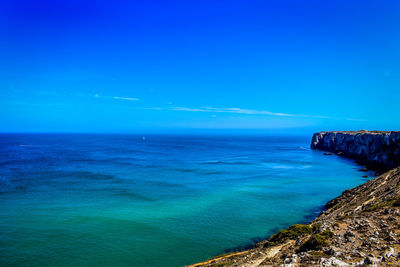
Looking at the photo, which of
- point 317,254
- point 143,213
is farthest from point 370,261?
point 143,213

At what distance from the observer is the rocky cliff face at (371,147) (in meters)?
55.1

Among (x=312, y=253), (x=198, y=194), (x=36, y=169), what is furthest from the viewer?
(x=36, y=169)

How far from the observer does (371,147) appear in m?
68.1

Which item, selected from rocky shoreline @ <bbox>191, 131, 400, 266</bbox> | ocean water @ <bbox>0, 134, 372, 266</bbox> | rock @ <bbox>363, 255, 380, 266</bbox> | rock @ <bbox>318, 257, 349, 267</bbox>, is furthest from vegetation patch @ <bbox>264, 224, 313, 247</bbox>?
rock @ <bbox>363, 255, 380, 266</bbox>

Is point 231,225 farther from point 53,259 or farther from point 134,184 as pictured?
point 134,184

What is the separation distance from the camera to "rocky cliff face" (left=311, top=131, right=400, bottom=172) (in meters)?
55.1

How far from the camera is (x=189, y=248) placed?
19.9 meters

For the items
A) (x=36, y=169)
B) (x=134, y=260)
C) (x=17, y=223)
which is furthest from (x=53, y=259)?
(x=36, y=169)

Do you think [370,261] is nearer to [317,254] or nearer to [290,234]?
[317,254]

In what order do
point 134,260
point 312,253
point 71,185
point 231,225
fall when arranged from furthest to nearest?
point 71,185 < point 231,225 < point 134,260 < point 312,253

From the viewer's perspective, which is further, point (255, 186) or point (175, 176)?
point (175, 176)

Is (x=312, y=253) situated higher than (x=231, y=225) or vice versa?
(x=312, y=253)

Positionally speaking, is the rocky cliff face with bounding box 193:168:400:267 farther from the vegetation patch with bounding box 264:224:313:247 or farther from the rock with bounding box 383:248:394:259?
the vegetation patch with bounding box 264:224:313:247

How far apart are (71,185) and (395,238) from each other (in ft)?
136
